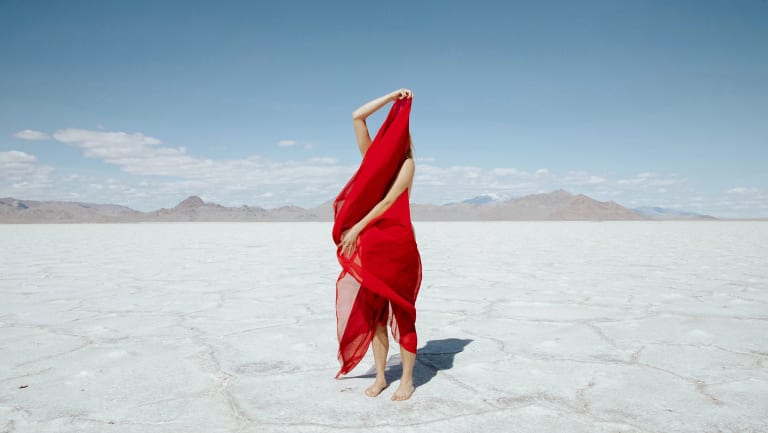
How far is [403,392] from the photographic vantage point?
2.09 meters

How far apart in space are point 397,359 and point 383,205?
1.01m

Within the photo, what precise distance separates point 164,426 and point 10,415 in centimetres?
59

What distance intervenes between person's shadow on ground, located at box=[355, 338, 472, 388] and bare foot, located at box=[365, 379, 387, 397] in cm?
16

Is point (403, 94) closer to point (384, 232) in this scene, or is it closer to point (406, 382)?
point (384, 232)

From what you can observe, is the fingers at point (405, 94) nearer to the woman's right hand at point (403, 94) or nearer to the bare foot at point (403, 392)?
the woman's right hand at point (403, 94)

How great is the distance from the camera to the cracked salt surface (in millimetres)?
1919

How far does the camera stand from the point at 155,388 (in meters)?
2.23

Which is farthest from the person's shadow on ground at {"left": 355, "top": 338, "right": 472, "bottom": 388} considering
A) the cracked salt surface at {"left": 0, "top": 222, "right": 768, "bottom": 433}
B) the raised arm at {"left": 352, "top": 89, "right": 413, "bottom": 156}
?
the raised arm at {"left": 352, "top": 89, "right": 413, "bottom": 156}

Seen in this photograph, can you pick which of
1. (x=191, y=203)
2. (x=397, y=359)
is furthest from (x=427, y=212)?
(x=397, y=359)

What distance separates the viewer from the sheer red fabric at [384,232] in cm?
204

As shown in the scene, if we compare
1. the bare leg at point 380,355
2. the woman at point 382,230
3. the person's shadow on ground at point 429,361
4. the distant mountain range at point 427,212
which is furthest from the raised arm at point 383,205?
the distant mountain range at point 427,212

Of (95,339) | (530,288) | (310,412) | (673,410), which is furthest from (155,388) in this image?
(530,288)

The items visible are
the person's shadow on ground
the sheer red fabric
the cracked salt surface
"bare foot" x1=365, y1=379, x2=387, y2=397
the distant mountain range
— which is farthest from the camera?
the distant mountain range

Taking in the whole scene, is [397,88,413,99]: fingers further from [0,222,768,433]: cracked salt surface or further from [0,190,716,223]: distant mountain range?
[0,190,716,223]: distant mountain range
